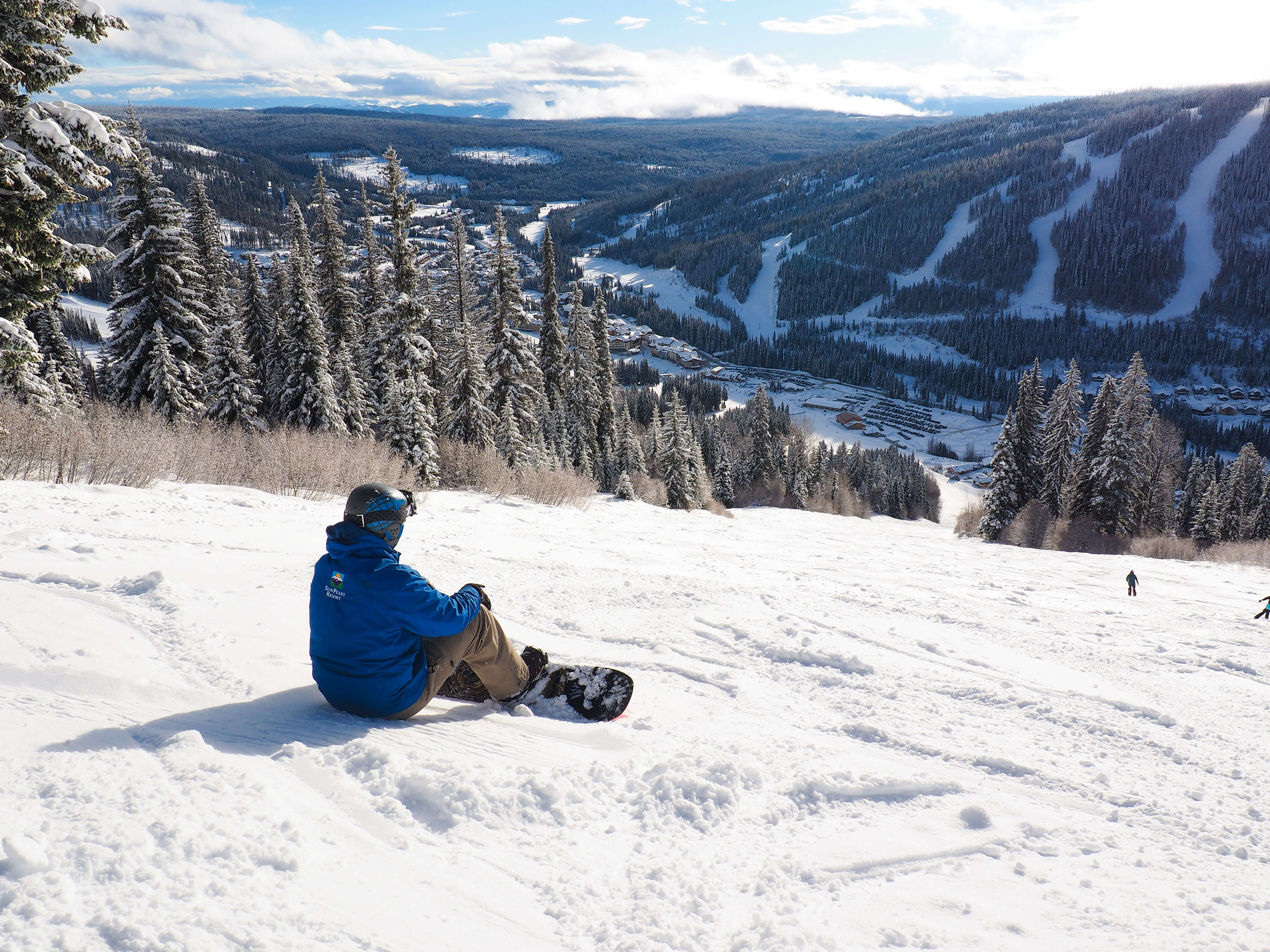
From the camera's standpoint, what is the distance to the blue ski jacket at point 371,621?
12.1 feet

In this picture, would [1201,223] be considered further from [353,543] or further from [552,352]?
[353,543]

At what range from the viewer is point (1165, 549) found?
2914 centimetres

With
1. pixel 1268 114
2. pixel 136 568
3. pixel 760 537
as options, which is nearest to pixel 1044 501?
pixel 760 537

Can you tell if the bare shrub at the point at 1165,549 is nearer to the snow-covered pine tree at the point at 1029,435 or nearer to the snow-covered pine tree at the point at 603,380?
the snow-covered pine tree at the point at 1029,435

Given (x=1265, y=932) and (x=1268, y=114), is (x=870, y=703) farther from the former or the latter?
(x=1268, y=114)

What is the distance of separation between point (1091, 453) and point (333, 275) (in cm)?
3988

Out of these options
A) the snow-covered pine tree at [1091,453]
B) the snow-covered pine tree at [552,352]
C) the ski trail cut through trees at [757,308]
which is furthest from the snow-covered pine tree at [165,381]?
the ski trail cut through trees at [757,308]

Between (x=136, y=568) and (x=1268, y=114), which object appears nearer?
(x=136, y=568)

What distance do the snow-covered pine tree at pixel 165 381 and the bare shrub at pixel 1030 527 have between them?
134 feet

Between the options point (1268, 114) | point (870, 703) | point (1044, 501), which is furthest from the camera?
point (1268, 114)

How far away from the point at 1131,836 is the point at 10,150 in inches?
521

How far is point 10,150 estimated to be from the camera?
331 inches

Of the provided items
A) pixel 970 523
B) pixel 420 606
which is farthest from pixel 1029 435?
pixel 420 606

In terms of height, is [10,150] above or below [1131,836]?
above
